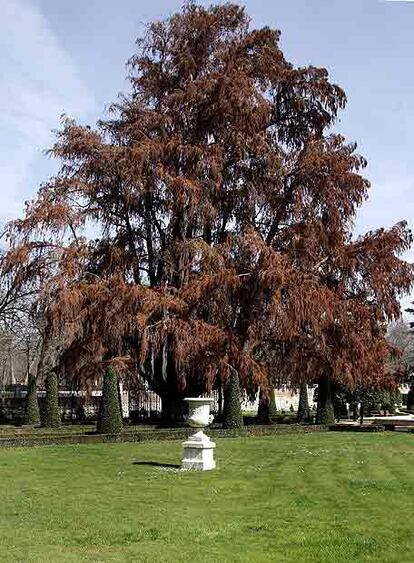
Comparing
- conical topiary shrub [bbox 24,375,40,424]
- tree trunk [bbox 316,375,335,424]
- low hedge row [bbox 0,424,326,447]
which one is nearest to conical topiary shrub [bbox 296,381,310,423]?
tree trunk [bbox 316,375,335,424]

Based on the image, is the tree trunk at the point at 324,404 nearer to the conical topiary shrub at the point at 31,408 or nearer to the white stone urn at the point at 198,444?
the conical topiary shrub at the point at 31,408

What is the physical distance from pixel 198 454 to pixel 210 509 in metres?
4.38

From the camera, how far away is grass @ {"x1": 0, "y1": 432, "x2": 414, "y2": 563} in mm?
6949

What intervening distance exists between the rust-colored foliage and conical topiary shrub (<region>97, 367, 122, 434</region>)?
2521mm

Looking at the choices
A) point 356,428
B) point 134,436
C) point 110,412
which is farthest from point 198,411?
point 356,428

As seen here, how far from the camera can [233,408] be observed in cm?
2500

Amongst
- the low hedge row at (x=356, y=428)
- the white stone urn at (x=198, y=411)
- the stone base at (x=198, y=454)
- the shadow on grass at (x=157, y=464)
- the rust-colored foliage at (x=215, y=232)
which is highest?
the rust-colored foliage at (x=215, y=232)

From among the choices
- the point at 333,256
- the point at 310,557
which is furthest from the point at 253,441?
the point at 310,557

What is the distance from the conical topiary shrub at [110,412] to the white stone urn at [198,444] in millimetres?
9731

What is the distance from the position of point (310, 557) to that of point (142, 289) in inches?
808

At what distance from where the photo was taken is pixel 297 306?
26516 millimetres

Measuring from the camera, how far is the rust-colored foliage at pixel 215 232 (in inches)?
1052

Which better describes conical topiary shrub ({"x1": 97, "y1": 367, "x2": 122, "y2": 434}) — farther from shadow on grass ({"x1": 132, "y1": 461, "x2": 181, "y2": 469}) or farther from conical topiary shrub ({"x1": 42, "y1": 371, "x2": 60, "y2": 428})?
shadow on grass ({"x1": 132, "y1": 461, "x2": 181, "y2": 469})

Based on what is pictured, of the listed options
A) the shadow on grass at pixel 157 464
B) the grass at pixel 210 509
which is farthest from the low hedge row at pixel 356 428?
the shadow on grass at pixel 157 464
